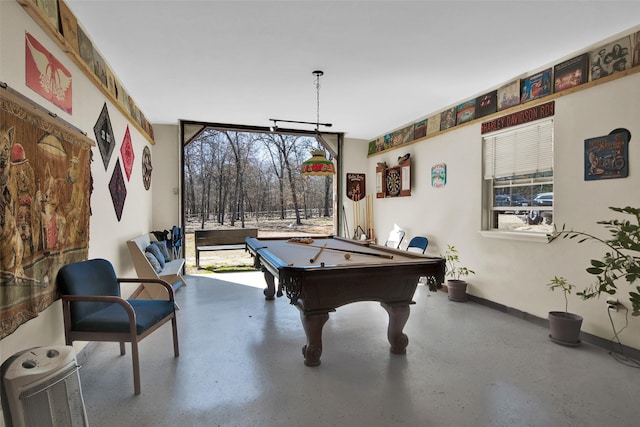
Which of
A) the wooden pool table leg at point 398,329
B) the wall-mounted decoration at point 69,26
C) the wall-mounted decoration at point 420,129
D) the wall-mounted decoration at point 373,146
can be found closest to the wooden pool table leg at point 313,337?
the wooden pool table leg at point 398,329

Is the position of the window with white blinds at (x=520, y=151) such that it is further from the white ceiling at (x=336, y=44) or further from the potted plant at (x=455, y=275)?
the potted plant at (x=455, y=275)

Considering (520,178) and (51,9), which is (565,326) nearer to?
(520,178)

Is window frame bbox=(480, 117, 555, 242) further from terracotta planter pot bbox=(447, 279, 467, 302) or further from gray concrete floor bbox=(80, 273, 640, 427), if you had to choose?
gray concrete floor bbox=(80, 273, 640, 427)

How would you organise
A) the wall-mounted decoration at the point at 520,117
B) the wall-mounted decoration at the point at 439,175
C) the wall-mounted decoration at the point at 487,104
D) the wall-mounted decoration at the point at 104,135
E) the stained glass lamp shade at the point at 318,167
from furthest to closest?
the wall-mounted decoration at the point at 439,175 < the wall-mounted decoration at the point at 487,104 < the stained glass lamp shade at the point at 318,167 < the wall-mounted decoration at the point at 520,117 < the wall-mounted decoration at the point at 104,135

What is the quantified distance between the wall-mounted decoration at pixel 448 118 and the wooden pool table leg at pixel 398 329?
3.20 m

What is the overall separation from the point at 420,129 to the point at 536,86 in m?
2.13

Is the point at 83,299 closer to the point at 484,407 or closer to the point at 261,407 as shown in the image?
the point at 261,407

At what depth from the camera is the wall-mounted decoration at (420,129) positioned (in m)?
5.70

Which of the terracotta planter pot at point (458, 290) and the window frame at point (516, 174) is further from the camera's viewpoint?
the terracotta planter pot at point (458, 290)

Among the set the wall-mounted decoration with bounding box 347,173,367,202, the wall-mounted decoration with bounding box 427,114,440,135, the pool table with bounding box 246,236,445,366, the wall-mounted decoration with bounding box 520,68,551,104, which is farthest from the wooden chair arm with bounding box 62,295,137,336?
the wall-mounted decoration with bounding box 347,173,367,202

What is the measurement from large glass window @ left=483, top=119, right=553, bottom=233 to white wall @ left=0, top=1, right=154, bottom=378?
446 centimetres

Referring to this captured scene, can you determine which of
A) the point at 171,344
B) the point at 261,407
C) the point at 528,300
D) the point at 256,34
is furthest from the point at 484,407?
the point at 256,34

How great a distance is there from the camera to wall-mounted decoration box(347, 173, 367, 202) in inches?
292

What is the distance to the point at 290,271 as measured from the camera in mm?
2508
